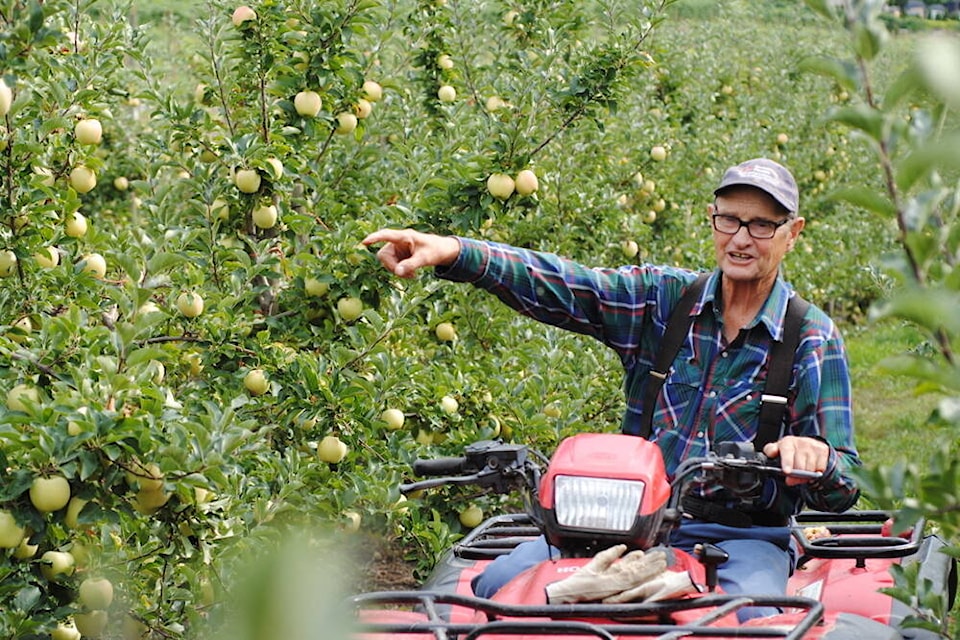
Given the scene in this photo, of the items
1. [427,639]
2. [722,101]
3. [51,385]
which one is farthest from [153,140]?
[722,101]

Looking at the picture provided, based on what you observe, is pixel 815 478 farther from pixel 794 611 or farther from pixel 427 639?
pixel 427 639

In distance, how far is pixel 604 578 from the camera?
2.17 meters

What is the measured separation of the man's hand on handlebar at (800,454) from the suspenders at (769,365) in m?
0.35

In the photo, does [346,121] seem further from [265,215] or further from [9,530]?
[9,530]

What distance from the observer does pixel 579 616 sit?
2141 mm

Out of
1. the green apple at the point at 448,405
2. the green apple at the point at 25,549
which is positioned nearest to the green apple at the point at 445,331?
the green apple at the point at 448,405

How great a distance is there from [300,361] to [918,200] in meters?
2.58

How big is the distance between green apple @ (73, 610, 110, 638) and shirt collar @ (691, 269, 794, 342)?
147 centimetres

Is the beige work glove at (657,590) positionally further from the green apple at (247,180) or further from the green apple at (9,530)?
the green apple at (247,180)

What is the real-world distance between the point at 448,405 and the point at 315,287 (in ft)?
1.97

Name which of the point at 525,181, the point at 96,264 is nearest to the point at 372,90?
the point at 525,181

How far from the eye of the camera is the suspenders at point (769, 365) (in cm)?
286

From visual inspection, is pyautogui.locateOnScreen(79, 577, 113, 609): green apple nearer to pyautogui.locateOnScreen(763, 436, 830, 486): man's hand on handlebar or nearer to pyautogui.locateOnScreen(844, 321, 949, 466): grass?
pyautogui.locateOnScreen(763, 436, 830, 486): man's hand on handlebar

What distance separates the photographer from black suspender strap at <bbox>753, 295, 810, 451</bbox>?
9.36ft
